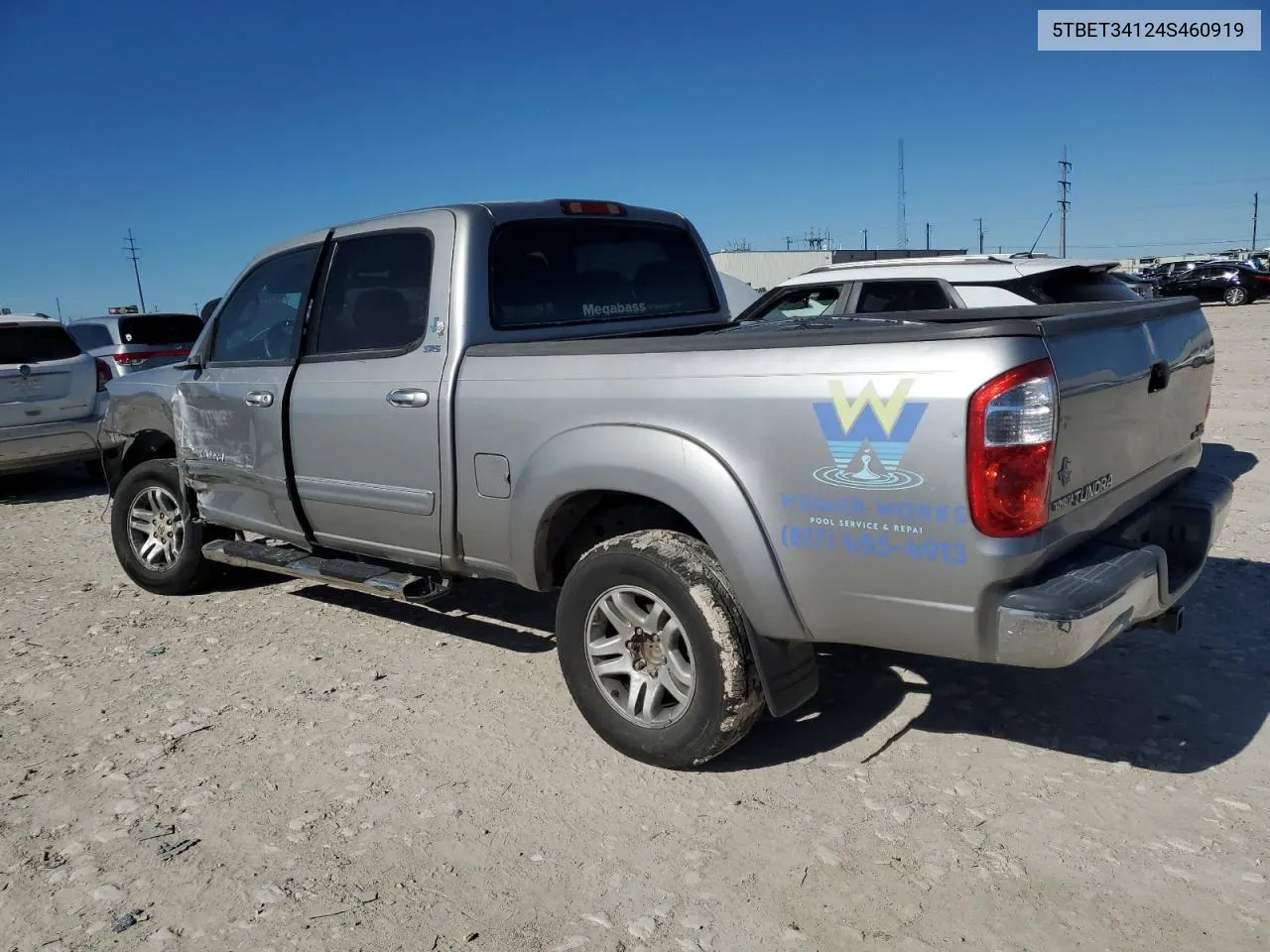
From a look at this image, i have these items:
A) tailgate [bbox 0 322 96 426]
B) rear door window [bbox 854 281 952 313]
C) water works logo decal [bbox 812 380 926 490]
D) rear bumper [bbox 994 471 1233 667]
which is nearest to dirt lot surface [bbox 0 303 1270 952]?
rear bumper [bbox 994 471 1233 667]

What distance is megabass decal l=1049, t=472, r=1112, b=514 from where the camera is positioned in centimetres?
271

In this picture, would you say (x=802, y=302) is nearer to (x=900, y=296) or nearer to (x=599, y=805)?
(x=900, y=296)

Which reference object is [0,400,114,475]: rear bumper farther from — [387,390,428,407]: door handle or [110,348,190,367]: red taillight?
[387,390,428,407]: door handle

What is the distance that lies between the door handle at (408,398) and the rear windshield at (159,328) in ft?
31.7

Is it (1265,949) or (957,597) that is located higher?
(957,597)

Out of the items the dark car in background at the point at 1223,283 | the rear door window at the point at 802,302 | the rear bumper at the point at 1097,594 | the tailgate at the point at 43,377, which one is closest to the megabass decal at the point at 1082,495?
the rear bumper at the point at 1097,594

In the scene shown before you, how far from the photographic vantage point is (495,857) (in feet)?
9.89

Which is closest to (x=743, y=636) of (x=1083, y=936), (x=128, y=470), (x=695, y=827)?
(x=695, y=827)

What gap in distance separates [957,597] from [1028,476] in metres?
0.39

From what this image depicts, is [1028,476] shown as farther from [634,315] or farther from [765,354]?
[634,315]

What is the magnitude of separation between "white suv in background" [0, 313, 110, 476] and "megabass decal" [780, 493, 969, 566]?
8.60m

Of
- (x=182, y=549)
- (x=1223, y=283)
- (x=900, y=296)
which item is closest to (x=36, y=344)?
(x=182, y=549)

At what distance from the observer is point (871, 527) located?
279cm

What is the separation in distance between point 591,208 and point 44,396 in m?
7.18
